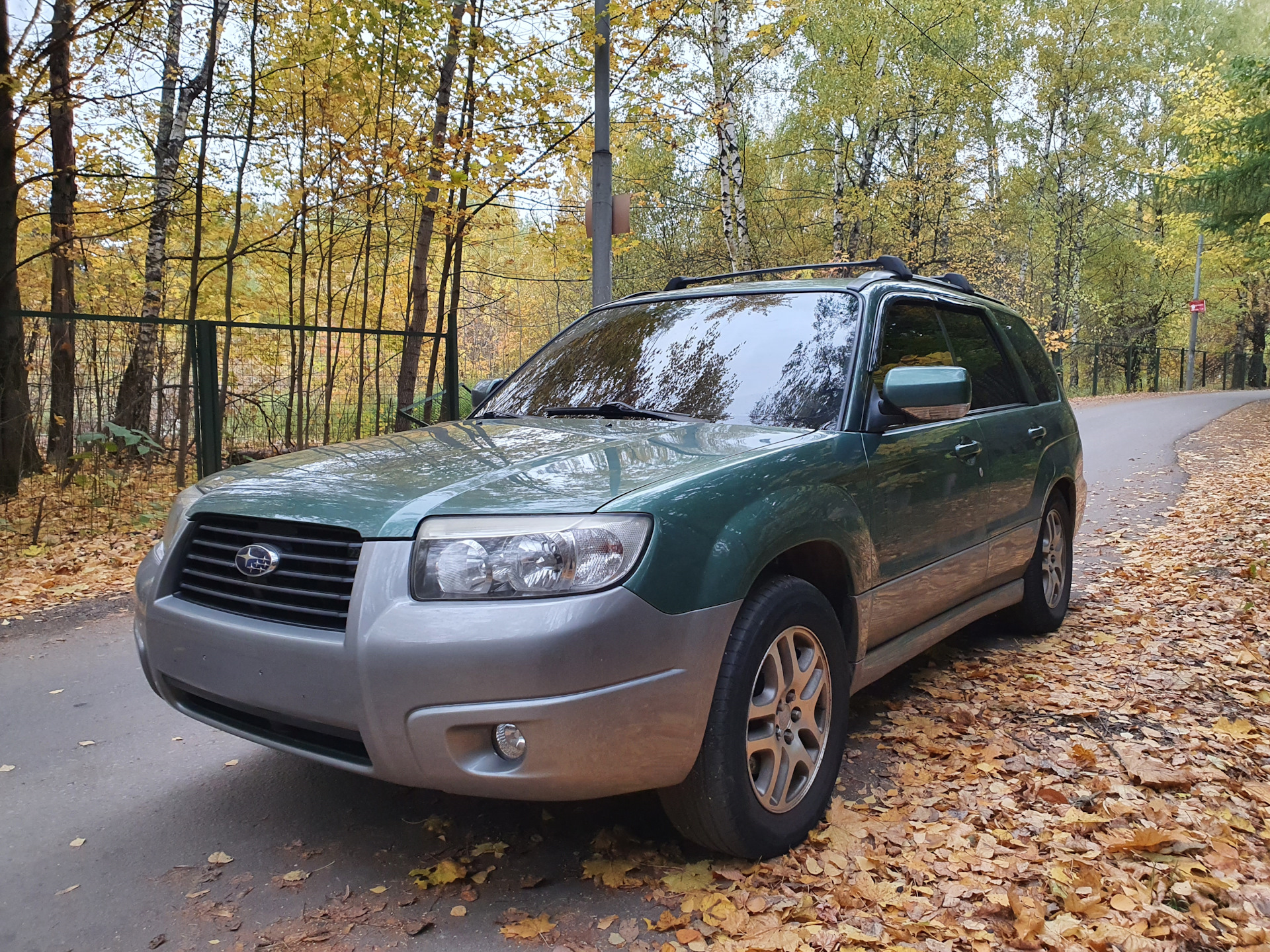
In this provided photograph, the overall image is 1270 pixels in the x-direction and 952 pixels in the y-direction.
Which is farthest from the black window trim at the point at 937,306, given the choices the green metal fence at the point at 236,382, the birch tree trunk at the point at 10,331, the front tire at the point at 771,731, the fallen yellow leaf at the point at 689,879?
the birch tree trunk at the point at 10,331

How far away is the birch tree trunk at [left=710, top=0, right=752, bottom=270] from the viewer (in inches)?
676

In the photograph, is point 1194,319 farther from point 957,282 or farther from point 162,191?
point 957,282

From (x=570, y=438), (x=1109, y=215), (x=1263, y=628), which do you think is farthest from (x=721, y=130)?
(x=1109, y=215)

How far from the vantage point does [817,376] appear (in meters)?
3.23

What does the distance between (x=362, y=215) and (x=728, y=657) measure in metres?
12.0

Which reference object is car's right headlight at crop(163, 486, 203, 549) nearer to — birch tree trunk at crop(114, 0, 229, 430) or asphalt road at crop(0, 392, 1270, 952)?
asphalt road at crop(0, 392, 1270, 952)

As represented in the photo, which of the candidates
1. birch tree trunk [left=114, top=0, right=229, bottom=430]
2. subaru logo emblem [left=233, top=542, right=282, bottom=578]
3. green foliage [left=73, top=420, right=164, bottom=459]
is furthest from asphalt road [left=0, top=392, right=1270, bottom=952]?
birch tree trunk [left=114, top=0, right=229, bottom=430]

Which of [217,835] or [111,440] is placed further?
[111,440]

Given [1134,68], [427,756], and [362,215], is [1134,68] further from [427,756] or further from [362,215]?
[427,756]

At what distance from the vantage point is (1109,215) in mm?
32938

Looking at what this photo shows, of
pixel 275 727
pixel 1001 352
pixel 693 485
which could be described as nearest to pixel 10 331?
pixel 275 727

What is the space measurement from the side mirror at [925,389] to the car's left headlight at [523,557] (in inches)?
50.2

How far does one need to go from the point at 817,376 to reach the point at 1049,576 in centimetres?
242

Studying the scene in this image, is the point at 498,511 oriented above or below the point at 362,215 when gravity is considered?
below
